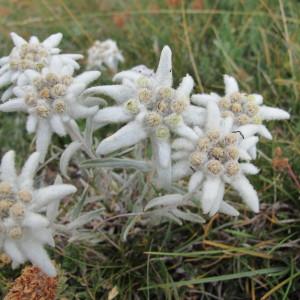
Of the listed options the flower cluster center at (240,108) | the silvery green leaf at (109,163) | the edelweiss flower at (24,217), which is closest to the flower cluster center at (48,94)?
the edelweiss flower at (24,217)

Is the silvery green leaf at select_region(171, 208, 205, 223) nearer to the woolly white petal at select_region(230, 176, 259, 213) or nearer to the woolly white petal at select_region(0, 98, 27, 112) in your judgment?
the woolly white petal at select_region(230, 176, 259, 213)

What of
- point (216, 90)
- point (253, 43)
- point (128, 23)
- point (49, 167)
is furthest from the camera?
point (128, 23)

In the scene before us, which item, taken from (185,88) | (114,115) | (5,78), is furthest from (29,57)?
(185,88)

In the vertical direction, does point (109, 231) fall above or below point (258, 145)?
below

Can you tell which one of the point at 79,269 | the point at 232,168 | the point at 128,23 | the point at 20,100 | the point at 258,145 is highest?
the point at 20,100

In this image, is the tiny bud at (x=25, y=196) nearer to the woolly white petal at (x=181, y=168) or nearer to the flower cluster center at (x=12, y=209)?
the flower cluster center at (x=12, y=209)

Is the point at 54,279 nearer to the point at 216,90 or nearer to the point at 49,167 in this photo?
the point at 49,167

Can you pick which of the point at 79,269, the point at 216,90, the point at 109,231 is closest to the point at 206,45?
the point at 216,90
